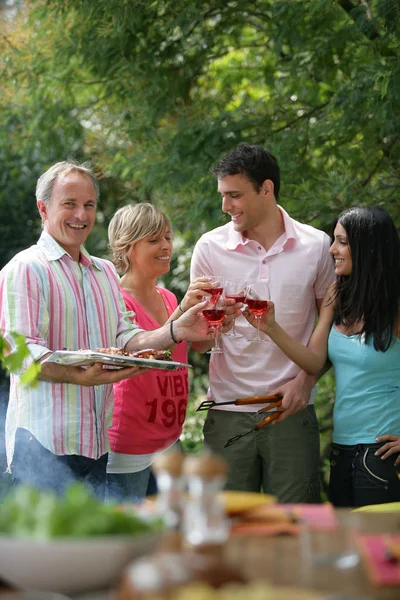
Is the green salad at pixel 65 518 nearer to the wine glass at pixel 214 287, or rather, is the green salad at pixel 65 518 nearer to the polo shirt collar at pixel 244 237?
the wine glass at pixel 214 287

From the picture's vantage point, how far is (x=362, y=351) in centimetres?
347

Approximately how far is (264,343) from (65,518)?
2.34 meters

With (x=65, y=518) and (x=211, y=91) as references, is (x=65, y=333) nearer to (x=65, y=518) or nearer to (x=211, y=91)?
(x=65, y=518)

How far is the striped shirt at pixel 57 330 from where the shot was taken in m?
3.13

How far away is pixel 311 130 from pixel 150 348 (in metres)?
2.25

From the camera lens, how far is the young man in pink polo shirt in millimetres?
3744

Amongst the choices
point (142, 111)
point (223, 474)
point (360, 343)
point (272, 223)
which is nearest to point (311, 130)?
point (142, 111)

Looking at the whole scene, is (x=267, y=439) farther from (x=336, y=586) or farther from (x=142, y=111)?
(x=142, y=111)

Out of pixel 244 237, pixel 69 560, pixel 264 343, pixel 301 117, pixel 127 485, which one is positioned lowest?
pixel 127 485

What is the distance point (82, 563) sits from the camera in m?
1.44

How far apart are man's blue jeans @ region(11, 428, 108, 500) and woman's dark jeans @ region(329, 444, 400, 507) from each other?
0.94 m

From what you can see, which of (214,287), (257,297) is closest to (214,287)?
(214,287)

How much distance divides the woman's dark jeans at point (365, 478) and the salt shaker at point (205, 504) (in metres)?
1.94

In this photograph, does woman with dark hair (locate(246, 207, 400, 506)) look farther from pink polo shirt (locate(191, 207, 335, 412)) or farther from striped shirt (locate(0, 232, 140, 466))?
striped shirt (locate(0, 232, 140, 466))
